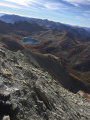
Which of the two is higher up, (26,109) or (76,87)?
(26,109)

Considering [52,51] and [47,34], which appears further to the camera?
[47,34]

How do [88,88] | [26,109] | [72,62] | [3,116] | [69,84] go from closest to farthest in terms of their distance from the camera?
[3,116] < [26,109] < [69,84] < [88,88] < [72,62]

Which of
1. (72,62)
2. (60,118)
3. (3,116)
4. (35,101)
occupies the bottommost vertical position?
(72,62)

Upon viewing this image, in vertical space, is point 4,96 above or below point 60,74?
above

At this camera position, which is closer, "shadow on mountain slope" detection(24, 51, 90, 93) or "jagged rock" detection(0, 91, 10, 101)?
"jagged rock" detection(0, 91, 10, 101)

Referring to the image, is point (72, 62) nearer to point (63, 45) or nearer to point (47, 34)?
point (63, 45)

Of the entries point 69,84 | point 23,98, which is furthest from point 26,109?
point 69,84

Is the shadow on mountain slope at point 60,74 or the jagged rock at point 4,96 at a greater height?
the jagged rock at point 4,96

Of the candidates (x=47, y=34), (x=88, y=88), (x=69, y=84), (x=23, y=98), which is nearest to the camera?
(x=23, y=98)

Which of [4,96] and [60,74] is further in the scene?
[60,74]

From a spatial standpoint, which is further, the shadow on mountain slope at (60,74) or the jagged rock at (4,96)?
the shadow on mountain slope at (60,74)

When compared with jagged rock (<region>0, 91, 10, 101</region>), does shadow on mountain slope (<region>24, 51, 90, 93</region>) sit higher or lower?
lower
